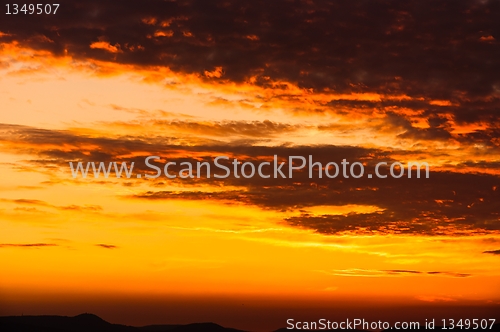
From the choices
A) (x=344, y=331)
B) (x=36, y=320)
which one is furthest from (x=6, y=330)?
(x=344, y=331)

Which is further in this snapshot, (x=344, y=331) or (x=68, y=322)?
(x=68, y=322)

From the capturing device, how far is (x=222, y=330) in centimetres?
16012

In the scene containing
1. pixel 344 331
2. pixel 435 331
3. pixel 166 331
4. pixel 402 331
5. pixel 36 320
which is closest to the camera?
pixel 344 331

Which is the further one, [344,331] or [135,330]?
[135,330]

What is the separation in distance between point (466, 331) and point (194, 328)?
78908mm

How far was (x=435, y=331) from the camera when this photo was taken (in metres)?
101

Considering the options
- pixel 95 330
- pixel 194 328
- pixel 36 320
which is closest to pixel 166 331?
pixel 194 328

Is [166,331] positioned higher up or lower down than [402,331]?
lower down

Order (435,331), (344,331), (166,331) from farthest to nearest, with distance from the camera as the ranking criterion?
(166,331) → (435,331) → (344,331)

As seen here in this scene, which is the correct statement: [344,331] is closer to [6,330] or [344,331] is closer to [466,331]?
[466,331]

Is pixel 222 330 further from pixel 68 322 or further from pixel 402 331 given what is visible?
pixel 402 331

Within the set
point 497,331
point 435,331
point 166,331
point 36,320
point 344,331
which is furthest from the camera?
point 166,331

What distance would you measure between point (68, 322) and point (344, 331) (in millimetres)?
104501

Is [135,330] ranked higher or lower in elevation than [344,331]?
lower
